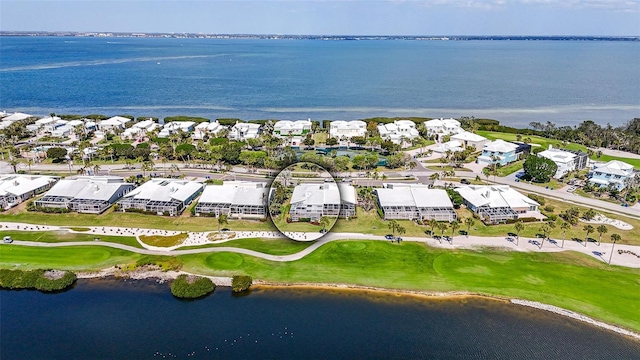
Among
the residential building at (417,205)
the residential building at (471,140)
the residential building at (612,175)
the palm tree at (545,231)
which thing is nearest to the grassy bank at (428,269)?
the palm tree at (545,231)

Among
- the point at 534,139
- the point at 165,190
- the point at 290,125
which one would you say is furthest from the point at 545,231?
the point at 290,125

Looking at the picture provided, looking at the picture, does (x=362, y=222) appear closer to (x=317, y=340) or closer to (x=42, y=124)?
(x=317, y=340)


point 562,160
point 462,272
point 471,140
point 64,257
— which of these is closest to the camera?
Answer: point 462,272

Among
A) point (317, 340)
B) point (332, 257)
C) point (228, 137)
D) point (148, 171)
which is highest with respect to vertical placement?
point (228, 137)

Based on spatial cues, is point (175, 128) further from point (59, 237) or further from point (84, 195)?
point (59, 237)

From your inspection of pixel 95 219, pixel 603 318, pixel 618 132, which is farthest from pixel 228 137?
pixel 618 132

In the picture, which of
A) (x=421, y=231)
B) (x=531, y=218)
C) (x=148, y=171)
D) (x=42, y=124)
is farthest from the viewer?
(x=42, y=124)
